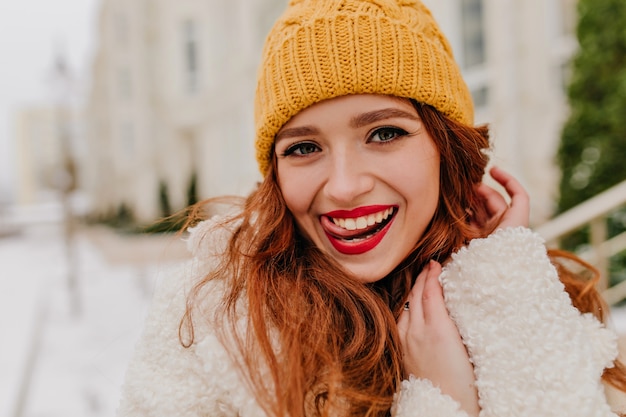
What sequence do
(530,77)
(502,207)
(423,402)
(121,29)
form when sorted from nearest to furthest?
1. (423,402)
2. (502,207)
3. (530,77)
4. (121,29)

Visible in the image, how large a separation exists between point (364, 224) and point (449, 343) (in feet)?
1.13

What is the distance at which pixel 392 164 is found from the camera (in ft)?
3.87

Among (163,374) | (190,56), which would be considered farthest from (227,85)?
(163,374)

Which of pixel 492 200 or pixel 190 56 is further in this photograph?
pixel 190 56

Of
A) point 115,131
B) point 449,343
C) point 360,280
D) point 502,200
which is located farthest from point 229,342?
point 115,131

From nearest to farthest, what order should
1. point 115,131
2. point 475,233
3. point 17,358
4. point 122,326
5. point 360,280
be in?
1. point 360,280
2. point 475,233
3. point 17,358
4. point 122,326
5. point 115,131

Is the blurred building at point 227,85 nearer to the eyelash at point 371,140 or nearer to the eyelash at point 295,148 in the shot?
the eyelash at point 371,140

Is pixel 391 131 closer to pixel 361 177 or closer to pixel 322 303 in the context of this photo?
pixel 361 177

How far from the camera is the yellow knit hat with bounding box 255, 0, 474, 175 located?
1178 mm

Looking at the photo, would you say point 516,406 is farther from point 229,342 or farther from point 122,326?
point 122,326

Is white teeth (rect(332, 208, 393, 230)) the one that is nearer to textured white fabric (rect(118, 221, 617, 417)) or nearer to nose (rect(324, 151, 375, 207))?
nose (rect(324, 151, 375, 207))

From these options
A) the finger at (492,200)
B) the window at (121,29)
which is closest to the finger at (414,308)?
the finger at (492,200)

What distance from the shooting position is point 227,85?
10.9 m

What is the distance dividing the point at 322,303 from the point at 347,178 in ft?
1.02
